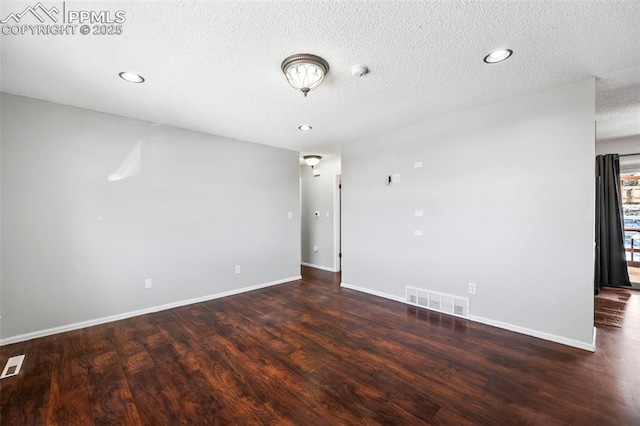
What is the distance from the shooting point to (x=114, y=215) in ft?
10.2

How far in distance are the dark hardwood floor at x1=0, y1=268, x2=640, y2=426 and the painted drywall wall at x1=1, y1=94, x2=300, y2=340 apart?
0.47 m

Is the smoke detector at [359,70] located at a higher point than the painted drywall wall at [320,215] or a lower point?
higher

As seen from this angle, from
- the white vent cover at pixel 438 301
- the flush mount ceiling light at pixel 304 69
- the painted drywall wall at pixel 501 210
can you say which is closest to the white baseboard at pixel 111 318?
the painted drywall wall at pixel 501 210

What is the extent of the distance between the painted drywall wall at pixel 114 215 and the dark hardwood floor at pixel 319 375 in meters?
0.47

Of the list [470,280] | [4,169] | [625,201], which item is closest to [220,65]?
[4,169]

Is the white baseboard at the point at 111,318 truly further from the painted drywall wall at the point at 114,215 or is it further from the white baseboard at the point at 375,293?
the white baseboard at the point at 375,293

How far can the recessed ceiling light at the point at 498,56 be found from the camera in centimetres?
197

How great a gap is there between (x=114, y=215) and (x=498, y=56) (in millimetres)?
4328

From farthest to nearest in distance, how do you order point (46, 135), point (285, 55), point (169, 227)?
point (169, 227) < point (46, 135) < point (285, 55)

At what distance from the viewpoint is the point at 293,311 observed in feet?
11.1

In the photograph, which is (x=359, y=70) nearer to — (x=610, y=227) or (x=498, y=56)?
(x=498, y=56)

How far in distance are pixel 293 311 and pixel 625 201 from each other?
6604 millimetres

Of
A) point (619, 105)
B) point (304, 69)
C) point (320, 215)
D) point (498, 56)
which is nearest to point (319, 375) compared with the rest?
point (304, 69)

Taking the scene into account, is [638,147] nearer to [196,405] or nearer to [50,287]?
[196,405]
